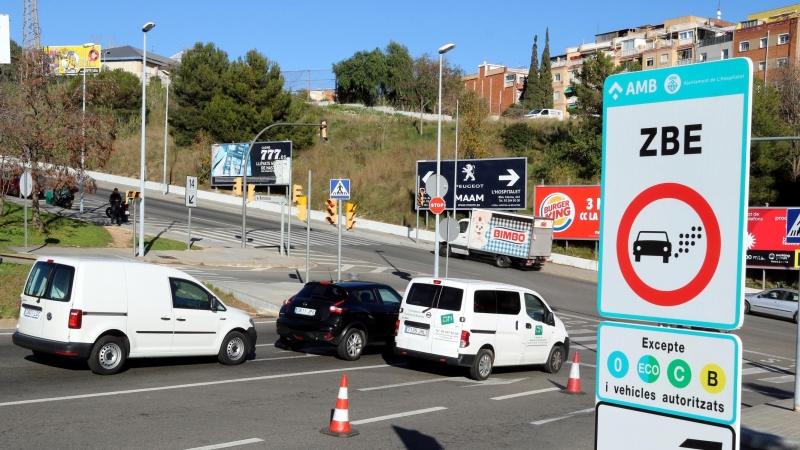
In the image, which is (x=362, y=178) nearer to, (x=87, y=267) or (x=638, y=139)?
(x=87, y=267)

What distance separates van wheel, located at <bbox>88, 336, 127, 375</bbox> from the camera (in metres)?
13.2

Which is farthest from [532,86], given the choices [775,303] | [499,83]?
[775,303]

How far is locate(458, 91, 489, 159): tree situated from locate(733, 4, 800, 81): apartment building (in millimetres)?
28175

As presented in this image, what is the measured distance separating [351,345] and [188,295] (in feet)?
12.1

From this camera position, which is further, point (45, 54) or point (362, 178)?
point (362, 178)

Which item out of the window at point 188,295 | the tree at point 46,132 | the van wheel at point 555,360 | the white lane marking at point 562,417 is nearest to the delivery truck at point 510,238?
the tree at point 46,132

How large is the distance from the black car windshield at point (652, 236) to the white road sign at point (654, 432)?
66 centimetres

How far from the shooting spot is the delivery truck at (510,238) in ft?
145

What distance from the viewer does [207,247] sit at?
42.1 m

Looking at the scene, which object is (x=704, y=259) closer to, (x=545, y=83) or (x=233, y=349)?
(x=233, y=349)

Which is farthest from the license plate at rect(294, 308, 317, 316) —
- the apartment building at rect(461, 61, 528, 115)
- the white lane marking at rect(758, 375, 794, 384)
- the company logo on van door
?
the apartment building at rect(461, 61, 528, 115)

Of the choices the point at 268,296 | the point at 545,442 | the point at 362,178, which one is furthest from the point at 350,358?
the point at 362,178

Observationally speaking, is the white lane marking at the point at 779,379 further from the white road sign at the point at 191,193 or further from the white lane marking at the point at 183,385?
the white road sign at the point at 191,193

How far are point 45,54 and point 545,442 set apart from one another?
33208 mm
